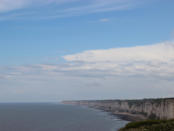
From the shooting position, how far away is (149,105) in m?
143

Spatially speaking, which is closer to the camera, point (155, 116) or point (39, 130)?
point (39, 130)

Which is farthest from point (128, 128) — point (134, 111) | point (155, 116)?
point (134, 111)

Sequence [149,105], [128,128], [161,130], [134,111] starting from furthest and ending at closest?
[134,111], [149,105], [128,128], [161,130]

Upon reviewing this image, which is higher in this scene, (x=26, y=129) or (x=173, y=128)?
(x=173, y=128)

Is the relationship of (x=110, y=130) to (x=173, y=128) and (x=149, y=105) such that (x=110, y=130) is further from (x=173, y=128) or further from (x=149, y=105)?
(x=149, y=105)

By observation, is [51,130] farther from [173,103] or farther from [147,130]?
[147,130]

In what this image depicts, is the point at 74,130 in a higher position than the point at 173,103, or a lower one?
lower

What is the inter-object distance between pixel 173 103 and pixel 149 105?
147 feet

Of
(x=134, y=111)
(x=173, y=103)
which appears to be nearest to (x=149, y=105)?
(x=134, y=111)

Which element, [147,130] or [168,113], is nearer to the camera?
[147,130]

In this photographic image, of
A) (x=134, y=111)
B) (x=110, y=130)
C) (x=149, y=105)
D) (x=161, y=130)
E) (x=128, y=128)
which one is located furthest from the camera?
(x=134, y=111)

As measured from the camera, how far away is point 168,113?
104m

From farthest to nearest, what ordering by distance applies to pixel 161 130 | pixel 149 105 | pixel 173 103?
pixel 149 105 → pixel 173 103 → pixel 161 130

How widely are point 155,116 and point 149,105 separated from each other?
17.5 metres
